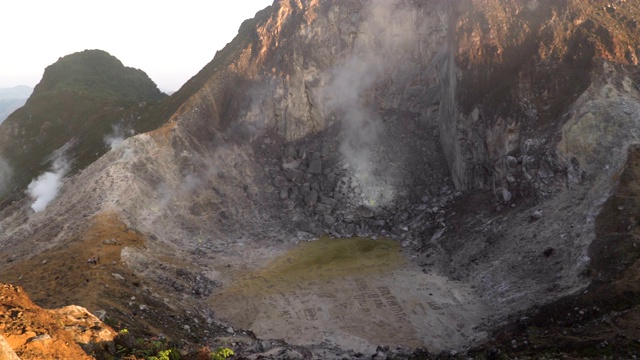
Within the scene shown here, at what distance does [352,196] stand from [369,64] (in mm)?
17357

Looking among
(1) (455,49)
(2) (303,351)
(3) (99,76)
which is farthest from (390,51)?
(3) (99,76)

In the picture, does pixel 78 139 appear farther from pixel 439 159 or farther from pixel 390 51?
pixel 439 159

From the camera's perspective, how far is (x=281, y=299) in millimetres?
33375

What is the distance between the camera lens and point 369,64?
54.0 meters

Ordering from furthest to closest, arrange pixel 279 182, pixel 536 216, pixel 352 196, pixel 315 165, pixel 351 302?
1. pixel 315 165
2. pixel 279 182
3. pixel 352 196
4. pixel 536 216
5. pixel 351 302

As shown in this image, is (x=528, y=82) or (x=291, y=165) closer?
(x=528, y=82)

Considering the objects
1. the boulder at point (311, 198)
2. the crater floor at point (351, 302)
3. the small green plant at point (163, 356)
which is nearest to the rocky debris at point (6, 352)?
the small green plant at point (163, 356)

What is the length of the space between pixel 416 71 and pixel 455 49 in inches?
280

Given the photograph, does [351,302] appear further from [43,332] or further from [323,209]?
[43,332]

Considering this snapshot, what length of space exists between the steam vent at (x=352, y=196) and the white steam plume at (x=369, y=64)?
0.82 ft

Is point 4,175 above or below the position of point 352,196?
below

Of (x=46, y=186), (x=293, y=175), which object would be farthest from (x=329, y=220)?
(x=46, y=186)

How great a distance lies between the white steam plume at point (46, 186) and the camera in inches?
1613

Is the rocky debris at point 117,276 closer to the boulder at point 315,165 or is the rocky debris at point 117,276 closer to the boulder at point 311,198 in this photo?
the boulder at point 311,198
